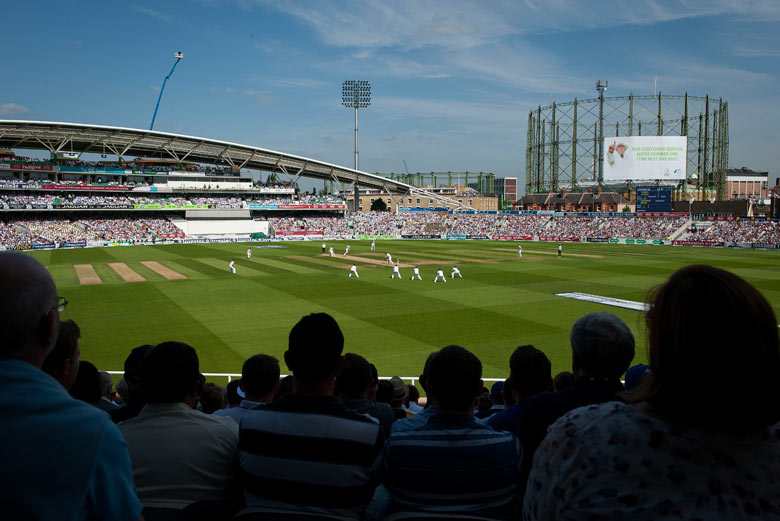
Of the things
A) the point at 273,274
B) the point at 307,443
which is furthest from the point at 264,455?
the point at 273,274

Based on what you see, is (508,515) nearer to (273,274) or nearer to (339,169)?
(273,274)

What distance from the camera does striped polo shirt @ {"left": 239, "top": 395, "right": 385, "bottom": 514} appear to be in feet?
8.91

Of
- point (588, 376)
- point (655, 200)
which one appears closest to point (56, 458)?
point (588, 376)

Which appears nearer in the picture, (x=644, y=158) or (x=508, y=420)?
(x=508, y=420)

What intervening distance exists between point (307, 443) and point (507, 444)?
3.65 ft

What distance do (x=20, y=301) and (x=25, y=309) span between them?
0.12ft

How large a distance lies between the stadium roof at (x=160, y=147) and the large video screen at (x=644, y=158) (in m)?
Answer: 41.9

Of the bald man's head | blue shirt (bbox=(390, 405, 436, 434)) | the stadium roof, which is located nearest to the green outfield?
blue shirt (bbox=(390, 405, 436, 434))

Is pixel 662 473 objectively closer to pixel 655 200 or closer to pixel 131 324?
pixel 131 324

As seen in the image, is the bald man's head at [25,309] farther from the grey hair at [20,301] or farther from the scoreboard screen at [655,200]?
the scoreboard screen at [655,200]

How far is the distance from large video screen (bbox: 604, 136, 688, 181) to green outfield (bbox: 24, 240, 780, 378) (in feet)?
117

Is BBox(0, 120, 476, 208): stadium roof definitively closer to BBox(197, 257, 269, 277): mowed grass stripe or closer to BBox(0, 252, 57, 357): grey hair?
BBox(197, 257, 269, 277): mowed grass stripe

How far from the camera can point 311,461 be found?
8.90ft

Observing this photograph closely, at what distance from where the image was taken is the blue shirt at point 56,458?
1646 millimetres
